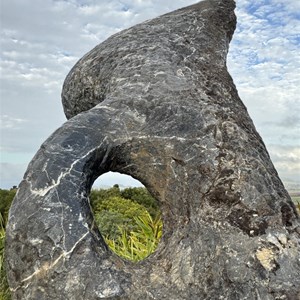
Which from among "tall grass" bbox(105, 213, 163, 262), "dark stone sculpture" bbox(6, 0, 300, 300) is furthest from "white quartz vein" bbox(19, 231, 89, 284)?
"tall grass" bbox(105, 213, 163, 262)

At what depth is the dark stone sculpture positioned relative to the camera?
3020 mm

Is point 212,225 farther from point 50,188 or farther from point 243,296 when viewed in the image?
point 50,188

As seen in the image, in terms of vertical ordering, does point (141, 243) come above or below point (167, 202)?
below

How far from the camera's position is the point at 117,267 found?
122 inches

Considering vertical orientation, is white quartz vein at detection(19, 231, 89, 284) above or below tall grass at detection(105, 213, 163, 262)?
above

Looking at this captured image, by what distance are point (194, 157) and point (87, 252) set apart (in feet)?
2.90

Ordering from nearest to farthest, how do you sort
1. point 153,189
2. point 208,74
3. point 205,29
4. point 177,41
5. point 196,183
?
point 196,183
point 153,189
point 208,74
point 177,41
point 205,29

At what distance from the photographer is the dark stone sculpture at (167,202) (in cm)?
302

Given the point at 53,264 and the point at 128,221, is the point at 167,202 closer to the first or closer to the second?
the point at 53,264

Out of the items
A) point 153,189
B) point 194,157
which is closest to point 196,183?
point 194,157

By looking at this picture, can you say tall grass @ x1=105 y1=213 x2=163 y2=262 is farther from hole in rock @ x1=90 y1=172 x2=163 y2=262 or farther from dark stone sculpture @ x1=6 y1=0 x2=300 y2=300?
dark stone sculpture @ x1=6 y1=0 x2=300 y2=300

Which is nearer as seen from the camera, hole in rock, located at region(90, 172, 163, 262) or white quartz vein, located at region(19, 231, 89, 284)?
white quartz vein, located at region(19, 231, 89, 284)

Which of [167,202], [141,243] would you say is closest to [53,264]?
[167,202]

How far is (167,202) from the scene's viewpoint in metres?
3.52
